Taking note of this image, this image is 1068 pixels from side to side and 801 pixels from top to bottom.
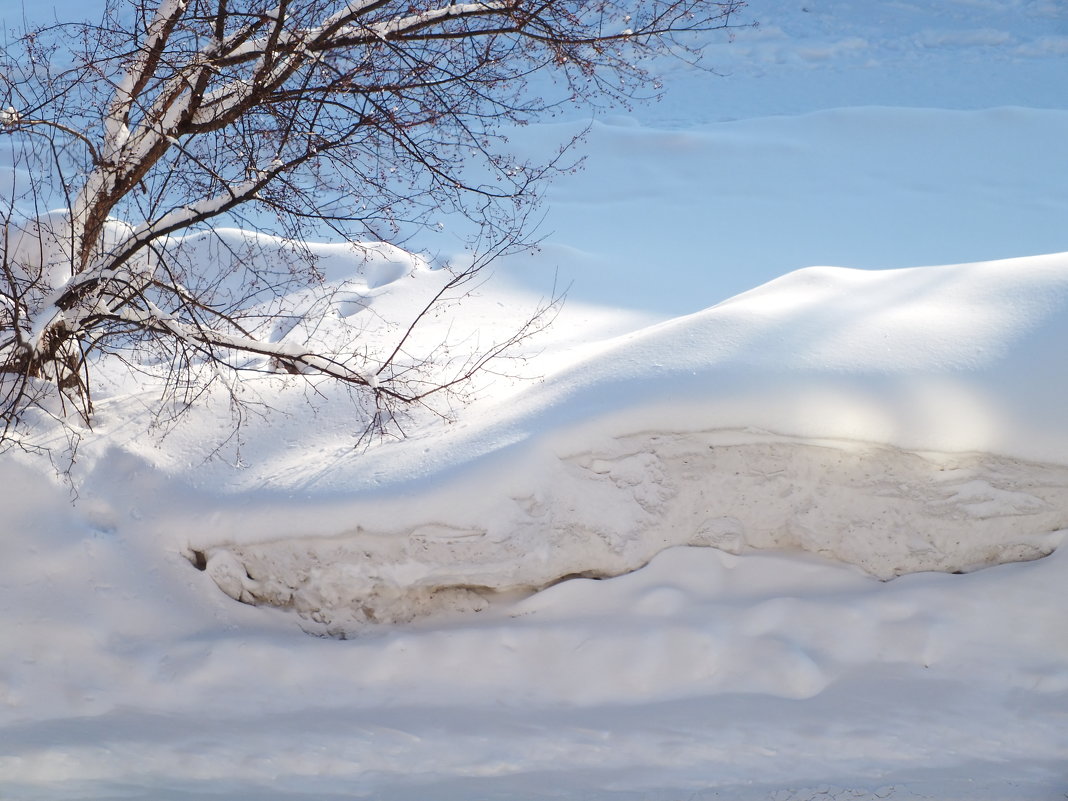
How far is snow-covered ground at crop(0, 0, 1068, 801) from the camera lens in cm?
309

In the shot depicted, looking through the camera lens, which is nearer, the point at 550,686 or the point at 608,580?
the point at 550,686

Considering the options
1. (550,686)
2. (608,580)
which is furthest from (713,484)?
(550,686)

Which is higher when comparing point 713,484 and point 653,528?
point 713,484

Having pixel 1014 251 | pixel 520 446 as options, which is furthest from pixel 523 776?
pixel 1014 251

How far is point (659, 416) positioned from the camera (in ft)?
11.7

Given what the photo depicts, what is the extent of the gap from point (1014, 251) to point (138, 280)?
7.00 m

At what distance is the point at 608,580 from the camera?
3.62 meters

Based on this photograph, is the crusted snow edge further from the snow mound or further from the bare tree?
the bare tree

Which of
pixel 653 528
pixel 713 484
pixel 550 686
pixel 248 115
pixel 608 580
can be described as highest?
pixel 248 115

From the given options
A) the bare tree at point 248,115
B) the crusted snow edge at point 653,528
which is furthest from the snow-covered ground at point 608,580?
the bare tree at point 248,115

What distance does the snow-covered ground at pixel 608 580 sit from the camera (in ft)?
10.1

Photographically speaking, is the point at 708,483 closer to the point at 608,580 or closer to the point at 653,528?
the point at 653,528

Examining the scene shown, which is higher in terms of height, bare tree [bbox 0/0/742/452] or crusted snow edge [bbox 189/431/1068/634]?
bare tree [bbox 0/0/742/452]

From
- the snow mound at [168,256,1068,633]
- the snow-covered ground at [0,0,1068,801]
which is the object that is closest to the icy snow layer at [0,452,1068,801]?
the snow-covered ground at [0,0,1068,801]
